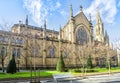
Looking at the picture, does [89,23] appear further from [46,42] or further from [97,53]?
[46,42]

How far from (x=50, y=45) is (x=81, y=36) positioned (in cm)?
1733

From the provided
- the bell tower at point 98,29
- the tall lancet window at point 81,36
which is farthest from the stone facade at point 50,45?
the bell tower at point 98,29

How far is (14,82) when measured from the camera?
25484 mm

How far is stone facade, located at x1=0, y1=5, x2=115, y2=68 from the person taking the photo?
5281 centimetres

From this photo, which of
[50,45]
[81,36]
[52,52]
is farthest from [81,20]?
[52,52]

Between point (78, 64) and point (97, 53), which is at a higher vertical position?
point (97, 53)

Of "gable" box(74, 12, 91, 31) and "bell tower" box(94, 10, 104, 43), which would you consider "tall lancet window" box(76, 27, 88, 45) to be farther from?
"bell tower" box(94, 10, 104, 43)

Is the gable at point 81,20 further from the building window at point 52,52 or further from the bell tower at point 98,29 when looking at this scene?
the bell tower at point 98,29

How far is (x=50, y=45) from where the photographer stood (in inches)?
2430

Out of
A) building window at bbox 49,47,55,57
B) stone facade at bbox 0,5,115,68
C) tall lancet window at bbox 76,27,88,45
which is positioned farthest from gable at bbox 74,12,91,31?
building window at bbox 49,47,55,57

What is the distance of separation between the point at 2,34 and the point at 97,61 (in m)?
42.6

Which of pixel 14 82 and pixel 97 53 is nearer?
pixel 14 82

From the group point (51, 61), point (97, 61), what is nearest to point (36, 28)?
point (51, 61)

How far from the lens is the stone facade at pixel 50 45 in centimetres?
5281
